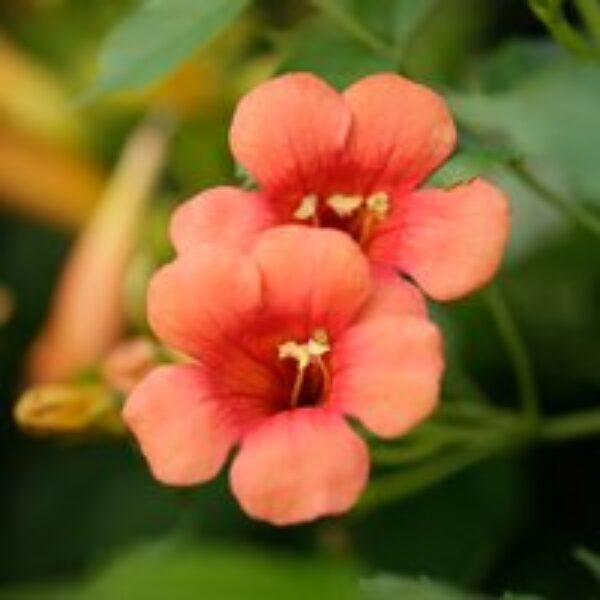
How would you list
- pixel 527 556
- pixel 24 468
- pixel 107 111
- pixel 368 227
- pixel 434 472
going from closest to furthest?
pixel 368 227
pixel 434 472
pixel 527 556
pixel 24 468
pixel 107 111

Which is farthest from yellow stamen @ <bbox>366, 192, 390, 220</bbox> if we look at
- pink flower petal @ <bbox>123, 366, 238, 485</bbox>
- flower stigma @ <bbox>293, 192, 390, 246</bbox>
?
pink flower petal @ <bbox>123, 366, 238, 485</bbox>

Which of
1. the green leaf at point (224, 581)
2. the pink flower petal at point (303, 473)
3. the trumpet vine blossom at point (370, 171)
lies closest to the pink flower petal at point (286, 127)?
the trumpet vine blossom at point (370, 171)

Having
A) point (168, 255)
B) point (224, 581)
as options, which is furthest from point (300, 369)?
point (168, 255)

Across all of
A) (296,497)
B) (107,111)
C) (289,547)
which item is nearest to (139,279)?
(289,547)

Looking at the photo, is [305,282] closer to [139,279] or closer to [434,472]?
[434,472]

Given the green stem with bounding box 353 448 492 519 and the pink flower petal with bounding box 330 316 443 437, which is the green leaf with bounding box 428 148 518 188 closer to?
the pink flower petal with bounding box 330 316 443 437

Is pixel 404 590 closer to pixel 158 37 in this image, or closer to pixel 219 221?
pixel 219 221
